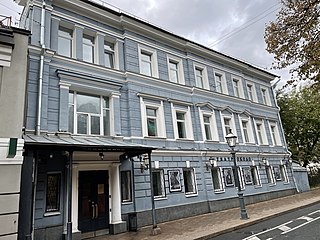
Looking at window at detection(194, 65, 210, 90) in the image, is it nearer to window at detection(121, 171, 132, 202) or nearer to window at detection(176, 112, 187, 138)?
window at detection(176, 112, 187, 138)

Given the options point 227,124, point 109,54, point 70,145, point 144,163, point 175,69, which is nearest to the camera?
point 70,145

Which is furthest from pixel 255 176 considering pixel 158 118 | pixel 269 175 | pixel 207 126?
pixel 158 118

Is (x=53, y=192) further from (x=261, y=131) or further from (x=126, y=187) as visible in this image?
(x=261, y=131)

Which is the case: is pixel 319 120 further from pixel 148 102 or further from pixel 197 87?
pixel 148 102

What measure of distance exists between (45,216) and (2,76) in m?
5.21

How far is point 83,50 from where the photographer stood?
41.6 ft

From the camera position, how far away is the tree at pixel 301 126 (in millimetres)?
27938

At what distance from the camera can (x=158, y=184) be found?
12898mm

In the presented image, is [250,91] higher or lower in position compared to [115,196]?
higher

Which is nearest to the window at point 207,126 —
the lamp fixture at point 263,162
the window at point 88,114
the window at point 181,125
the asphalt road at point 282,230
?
the window at point 181,125

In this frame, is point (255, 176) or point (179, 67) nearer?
point (179, 67)

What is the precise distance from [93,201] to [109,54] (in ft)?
25.4

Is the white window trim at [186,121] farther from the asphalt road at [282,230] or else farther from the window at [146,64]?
the asphalt road at [282,230]

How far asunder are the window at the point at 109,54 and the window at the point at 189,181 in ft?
24.0
